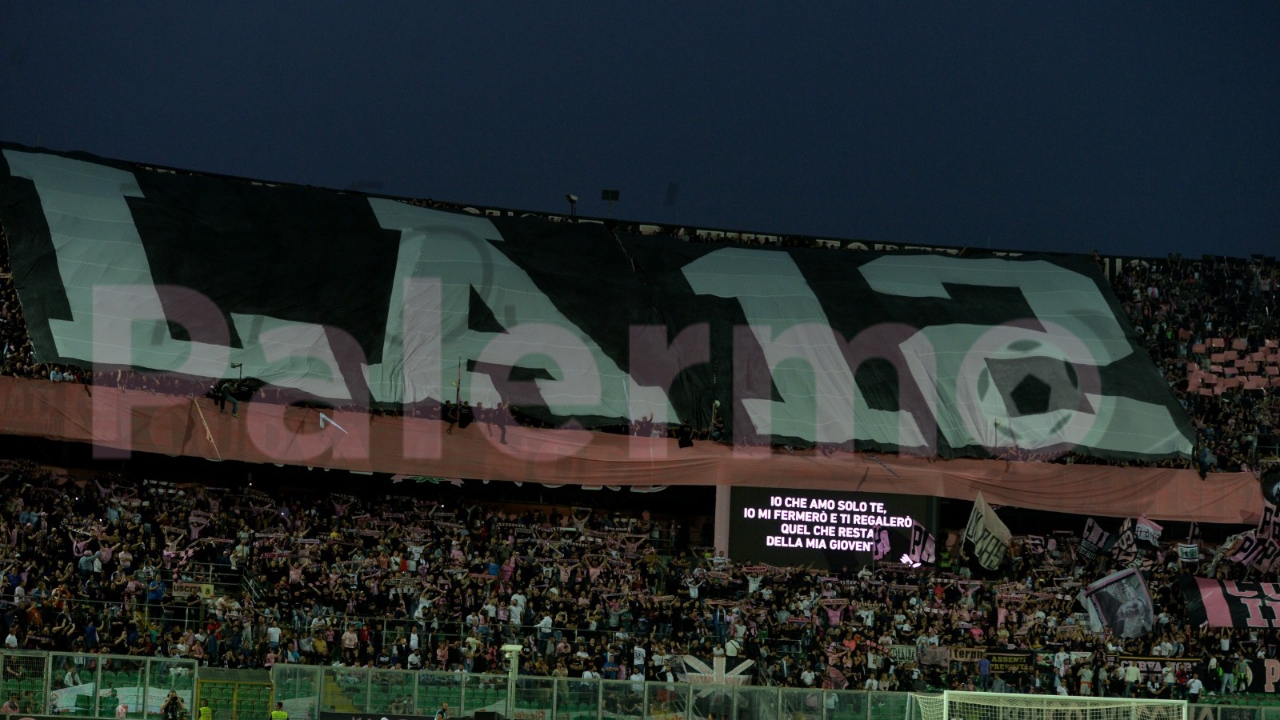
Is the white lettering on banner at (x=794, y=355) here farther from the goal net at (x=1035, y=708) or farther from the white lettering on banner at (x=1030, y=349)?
the goal net at (x=1035, y=708)

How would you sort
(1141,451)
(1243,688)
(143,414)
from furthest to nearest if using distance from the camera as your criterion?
1. (1141,451)
2. (1243,688)
3. (143,414)

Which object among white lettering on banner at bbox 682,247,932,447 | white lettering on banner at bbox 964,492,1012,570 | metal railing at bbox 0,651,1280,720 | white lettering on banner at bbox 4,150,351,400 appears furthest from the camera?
white lettering on banner at bbox 682,247,932,447

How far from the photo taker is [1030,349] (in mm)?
46281

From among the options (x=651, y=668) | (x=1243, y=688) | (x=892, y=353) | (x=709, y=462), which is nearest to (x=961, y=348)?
(x=892, y=353)

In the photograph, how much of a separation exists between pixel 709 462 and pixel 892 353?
7.77 m

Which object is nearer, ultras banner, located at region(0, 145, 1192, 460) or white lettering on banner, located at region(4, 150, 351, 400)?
Answer: white lettering on banner, located at region(4, 150, 351, 400)

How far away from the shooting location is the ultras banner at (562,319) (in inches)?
1569

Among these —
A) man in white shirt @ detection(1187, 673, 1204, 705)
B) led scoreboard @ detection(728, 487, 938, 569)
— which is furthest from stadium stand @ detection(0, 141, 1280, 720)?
led scoreboard @ detection(728, 487, 938, 569)

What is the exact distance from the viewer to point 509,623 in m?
35.8

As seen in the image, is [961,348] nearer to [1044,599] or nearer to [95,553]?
[1044,599]

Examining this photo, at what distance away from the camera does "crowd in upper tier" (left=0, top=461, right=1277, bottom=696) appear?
109ft

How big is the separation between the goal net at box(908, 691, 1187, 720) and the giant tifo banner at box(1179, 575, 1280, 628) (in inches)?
517

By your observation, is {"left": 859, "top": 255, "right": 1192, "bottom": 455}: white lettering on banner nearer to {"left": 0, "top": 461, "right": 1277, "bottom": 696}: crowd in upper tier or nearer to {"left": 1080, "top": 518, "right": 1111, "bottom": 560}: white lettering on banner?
{"left": 1080, "top": 518, "right": 1111, "bottom": 560}: white lettering on banner

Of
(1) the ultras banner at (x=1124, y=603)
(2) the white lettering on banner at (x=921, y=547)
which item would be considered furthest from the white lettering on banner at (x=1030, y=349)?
(1) the ultras banner at (x=1124, y=603)
